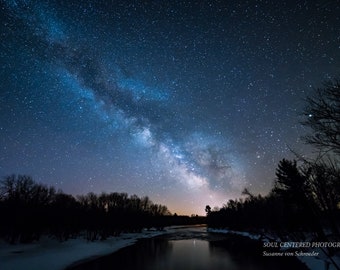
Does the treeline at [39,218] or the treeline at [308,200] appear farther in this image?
the treeline at [39,218]

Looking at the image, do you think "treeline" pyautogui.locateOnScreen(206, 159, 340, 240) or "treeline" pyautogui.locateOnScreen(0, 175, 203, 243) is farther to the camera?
"treeline" pyautogui.locateOnScreen(0, 175, 203, 243)

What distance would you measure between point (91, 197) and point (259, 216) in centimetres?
7945

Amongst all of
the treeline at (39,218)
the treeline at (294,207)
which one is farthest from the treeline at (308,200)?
the treeline at (39,218)

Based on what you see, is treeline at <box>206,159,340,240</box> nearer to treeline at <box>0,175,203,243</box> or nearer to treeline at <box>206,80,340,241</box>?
treeline at <box>206,80,340,241</box>

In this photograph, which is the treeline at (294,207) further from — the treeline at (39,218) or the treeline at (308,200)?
the treeline at (39,218)

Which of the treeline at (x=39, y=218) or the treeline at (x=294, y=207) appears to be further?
the treeline at (x=39, y=218)

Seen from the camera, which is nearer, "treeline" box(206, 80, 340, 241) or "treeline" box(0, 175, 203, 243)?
"treeline" box(206, 80, 340, 241)

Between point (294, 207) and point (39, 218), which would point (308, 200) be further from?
point (39, 218)

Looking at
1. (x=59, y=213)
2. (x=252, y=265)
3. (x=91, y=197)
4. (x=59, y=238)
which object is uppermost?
(x=91, y=197)

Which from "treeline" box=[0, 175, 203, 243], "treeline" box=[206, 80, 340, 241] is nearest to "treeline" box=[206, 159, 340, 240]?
"treeline" box=[206, 80, 340, 241]

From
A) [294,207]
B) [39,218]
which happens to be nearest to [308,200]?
[294,207]

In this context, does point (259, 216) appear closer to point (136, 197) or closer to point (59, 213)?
point (59, 213)

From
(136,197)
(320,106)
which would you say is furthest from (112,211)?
(320,106)

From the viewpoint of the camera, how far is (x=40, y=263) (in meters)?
26.9
